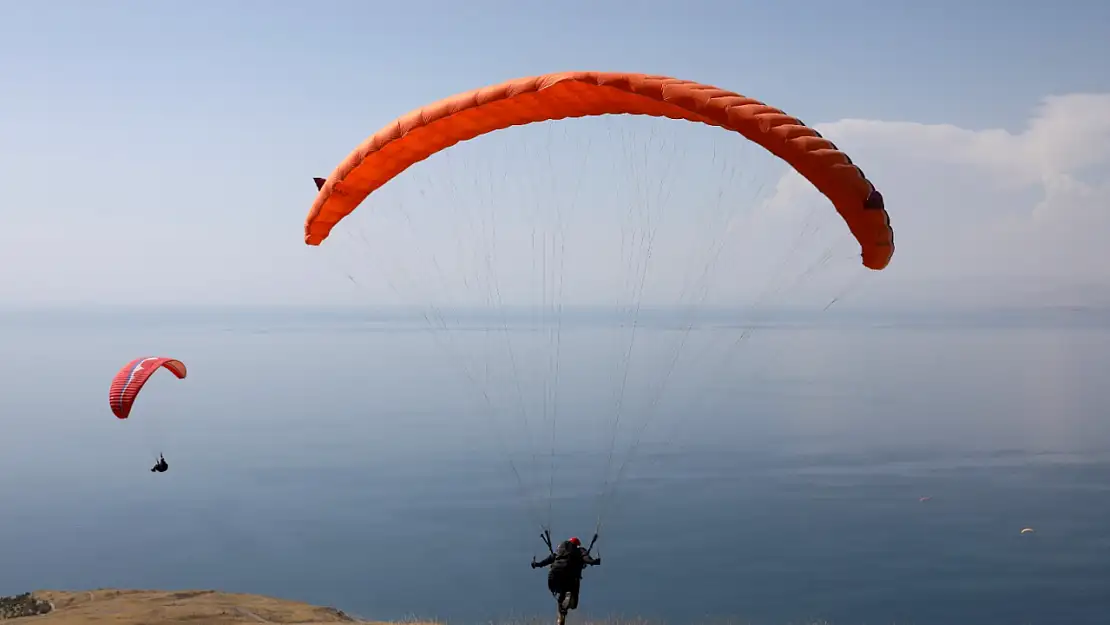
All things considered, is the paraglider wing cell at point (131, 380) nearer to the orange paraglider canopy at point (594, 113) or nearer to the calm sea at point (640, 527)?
the orange paraglider canopy at point (594, 113)

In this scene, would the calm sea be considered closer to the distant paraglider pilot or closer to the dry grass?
the dry grass

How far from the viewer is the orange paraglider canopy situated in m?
10.6

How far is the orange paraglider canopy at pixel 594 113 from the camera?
1062cm

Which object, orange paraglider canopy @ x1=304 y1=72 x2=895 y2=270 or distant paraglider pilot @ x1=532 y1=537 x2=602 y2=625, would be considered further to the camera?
distant paraglider pilot @ x1=532 y1=537 x2=602 y2=625

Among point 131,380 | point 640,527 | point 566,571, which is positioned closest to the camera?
point 566,571

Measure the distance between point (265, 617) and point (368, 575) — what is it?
79615 mm

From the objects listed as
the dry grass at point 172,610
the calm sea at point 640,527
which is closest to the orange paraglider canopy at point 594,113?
the dry grass at point 172,610

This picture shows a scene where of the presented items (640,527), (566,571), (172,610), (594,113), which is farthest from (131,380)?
(640,527)

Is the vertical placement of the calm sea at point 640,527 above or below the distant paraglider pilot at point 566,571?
above

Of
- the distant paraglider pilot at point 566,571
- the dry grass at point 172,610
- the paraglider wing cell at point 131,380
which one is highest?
the paraglider wing cell at point 131,380

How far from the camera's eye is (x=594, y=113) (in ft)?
42.0

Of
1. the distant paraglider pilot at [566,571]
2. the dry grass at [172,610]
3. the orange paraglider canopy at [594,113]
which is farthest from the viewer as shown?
the dry grass at [172,610]

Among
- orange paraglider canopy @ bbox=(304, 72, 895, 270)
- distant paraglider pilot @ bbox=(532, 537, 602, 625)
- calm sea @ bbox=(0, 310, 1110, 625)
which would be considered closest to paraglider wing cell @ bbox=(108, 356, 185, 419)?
Result: orange paraglider canopy @ bbox=(304, 72, 895, 270)

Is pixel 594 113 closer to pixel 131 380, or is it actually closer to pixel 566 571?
pixel 566 571
